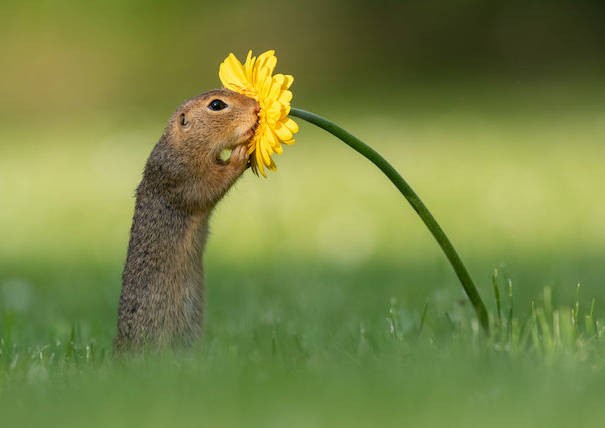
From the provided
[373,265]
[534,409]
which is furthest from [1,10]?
[534,409]

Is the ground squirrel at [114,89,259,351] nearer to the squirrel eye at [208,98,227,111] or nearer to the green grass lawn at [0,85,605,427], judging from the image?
the squirrel eye at [208,98,227,111]

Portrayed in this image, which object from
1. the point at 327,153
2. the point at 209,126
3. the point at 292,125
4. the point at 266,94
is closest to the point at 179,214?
the point at 209,126

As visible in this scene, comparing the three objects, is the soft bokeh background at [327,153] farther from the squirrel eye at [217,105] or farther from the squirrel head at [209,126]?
the squirrel eye at [217,105]

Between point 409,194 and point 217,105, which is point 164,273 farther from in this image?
point 409,194

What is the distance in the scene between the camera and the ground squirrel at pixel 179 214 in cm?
488

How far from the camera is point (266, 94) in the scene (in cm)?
447

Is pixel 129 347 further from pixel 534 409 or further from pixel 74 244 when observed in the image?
pixel 74 244

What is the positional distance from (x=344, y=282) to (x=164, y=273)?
261 cm

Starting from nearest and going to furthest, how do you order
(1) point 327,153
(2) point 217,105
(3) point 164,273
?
(3) point 164,273 → (2) point 217,105 → (1) point 327,153

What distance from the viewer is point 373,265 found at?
7898 millimetres

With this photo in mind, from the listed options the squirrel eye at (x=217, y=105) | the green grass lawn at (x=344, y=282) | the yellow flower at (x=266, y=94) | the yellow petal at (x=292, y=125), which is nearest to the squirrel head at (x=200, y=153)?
the squirrel eye at (x=217, y=105)

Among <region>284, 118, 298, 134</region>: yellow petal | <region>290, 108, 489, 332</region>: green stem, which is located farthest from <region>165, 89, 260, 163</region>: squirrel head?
<region>290, 108, 489, 332</region>: green stem

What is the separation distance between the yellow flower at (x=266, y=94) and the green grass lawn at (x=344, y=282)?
2.50ft

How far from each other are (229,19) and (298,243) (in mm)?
14686
